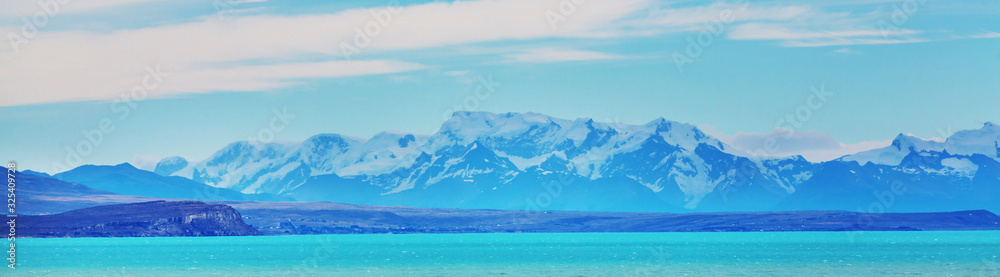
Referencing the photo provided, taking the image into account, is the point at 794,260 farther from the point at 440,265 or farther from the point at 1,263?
the point at 1,263

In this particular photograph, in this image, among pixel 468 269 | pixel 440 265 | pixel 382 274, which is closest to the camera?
pixel 382 274

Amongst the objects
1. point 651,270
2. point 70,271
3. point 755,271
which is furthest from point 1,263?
point 755,271

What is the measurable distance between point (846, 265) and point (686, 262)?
21.7m

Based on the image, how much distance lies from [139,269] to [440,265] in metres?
37.2

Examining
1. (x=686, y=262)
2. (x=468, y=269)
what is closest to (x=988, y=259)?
(x=686, y=262)

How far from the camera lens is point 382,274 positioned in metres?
142

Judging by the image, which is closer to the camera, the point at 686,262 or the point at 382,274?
the point at 382,274

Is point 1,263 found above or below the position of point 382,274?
above

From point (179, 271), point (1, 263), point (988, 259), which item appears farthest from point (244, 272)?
point (988, 259)

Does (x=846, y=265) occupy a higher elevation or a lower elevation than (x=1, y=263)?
lower

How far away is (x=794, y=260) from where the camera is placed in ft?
565

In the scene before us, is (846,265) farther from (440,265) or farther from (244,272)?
(244,272)

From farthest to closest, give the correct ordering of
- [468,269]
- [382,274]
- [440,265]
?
[440,265]
[468,269]
[382,274]

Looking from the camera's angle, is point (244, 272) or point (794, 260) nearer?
point (244, 272)
